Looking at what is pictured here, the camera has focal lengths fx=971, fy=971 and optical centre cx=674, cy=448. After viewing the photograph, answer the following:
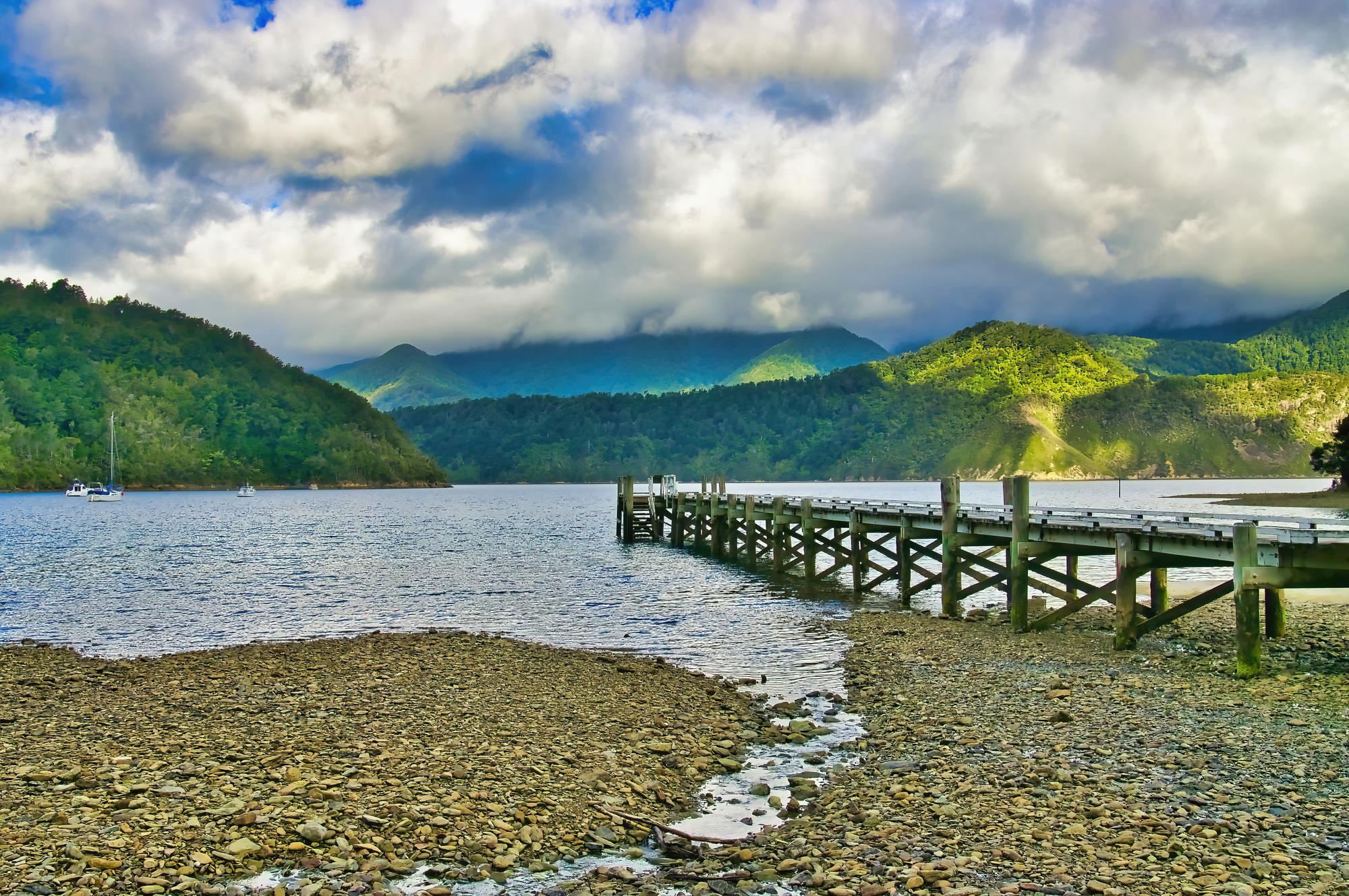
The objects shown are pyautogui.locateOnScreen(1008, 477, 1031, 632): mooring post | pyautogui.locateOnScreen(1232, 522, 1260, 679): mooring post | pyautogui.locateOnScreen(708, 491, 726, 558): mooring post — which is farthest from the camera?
pyautogui.locateOnScreen(708, 491, 726, 558): mooring post

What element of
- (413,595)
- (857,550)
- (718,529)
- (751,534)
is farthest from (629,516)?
(857,550)

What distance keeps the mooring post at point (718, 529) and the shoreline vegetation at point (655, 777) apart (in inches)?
1229

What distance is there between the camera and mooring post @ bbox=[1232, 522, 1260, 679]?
16.0 metres

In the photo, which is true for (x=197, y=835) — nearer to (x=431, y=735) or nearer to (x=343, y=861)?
(x=343, y=861)

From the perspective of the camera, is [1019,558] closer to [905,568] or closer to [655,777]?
[905,568]

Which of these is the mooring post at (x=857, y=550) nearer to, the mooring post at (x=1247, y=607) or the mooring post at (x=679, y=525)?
the mooring post at (x=1247, y=607)

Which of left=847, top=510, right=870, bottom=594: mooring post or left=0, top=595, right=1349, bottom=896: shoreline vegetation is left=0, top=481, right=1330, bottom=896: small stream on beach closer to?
left=0, top=595, right=1349, bottom=896: shoreline vegetation

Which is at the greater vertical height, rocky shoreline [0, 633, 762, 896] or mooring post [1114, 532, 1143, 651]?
mooring post [1114, 532, 1143, 651]

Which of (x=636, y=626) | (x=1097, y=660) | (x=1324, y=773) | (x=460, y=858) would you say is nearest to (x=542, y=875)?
(x=460, y=858)

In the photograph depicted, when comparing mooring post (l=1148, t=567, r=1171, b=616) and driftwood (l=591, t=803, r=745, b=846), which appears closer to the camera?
driftwood (l=591, t=803, r=745, b=846)

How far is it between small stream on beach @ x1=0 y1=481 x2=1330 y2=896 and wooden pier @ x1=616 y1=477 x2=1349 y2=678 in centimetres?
238

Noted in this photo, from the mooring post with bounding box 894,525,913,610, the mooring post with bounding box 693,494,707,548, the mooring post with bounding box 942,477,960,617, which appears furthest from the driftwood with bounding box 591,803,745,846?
the mooring post with bounding box 693,494,707,548

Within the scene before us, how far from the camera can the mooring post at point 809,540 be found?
121ft

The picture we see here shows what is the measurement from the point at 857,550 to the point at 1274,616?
50.3 ft
